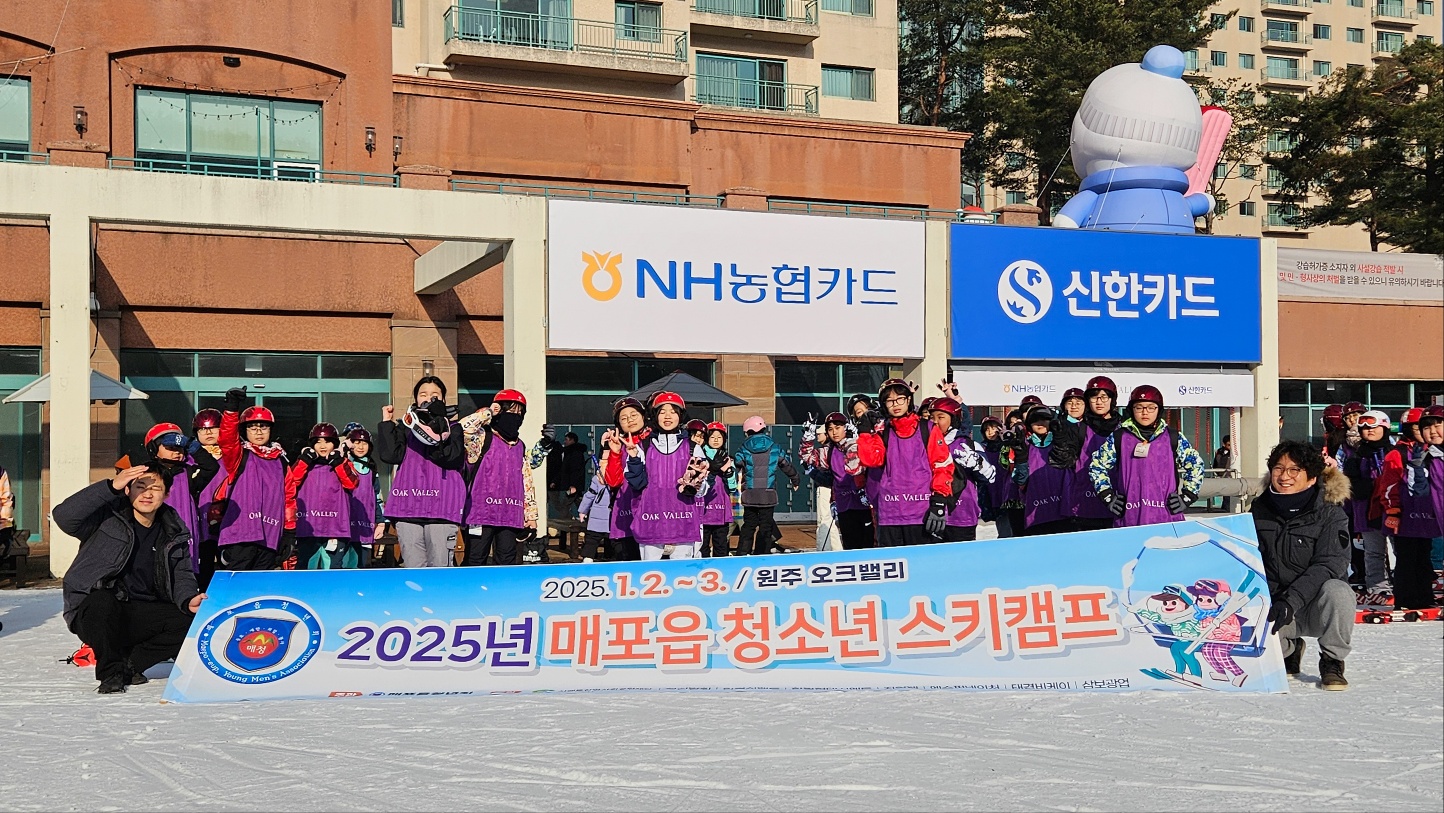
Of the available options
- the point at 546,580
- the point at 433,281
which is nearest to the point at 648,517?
the point at 546,580

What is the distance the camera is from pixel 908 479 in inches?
392

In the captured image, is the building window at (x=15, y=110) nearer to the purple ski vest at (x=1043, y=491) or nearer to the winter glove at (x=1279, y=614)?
the purple ski vest at (x=1043, y=491)

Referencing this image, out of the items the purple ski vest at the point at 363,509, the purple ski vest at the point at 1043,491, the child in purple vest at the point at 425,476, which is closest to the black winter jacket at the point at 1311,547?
the purple ski vest at the point at 1043,491

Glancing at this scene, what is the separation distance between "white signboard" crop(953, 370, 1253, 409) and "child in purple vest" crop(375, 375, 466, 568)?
11.5 metres

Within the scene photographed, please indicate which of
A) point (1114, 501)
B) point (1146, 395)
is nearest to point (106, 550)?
point (1114, 501)

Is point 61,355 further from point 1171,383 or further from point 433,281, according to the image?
point 1171,383

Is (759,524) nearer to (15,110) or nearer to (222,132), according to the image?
(222,132)

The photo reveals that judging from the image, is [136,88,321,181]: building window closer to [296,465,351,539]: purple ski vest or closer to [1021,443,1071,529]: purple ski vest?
[296,465,351,539]: purple ski vest

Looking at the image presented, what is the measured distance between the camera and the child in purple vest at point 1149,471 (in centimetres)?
865

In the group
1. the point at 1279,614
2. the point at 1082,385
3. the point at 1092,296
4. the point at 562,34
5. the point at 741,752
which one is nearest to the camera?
the point at 741,752

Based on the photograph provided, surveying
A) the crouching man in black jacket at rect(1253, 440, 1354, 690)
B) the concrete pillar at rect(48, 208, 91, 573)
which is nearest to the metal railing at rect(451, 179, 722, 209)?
the concrete pillar at rect(48, 208, 91, 573)

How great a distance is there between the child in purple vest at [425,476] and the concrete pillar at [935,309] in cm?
1118

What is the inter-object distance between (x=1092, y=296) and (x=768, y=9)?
18761 millimetres

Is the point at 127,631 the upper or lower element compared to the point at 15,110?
lower
